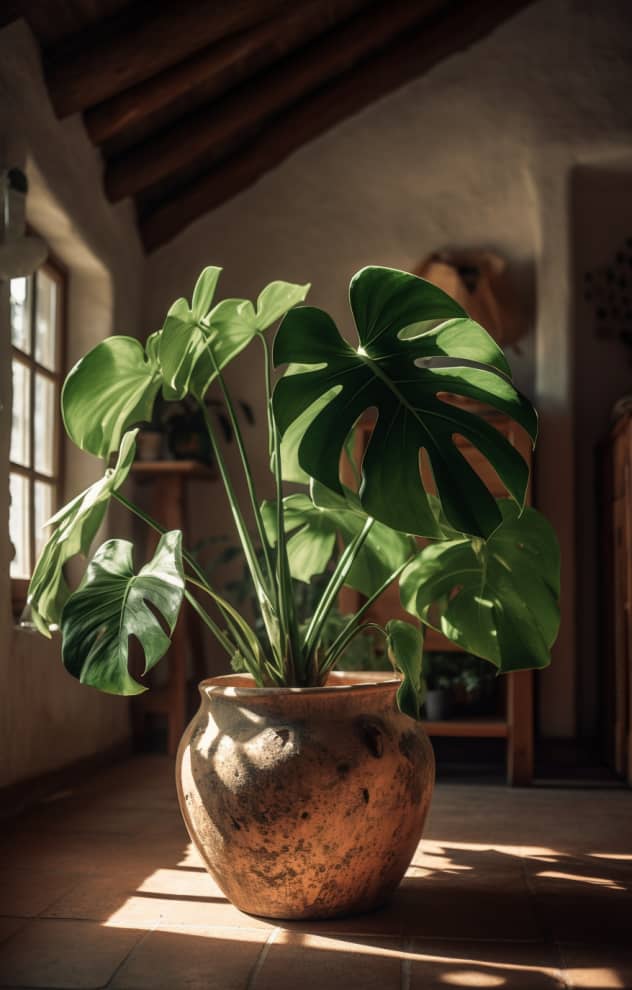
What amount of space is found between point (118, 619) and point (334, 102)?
327cm

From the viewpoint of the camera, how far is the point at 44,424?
3840mm

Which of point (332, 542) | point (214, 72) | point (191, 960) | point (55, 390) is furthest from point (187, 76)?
point (191, 960)

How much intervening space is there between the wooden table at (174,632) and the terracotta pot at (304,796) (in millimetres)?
2029

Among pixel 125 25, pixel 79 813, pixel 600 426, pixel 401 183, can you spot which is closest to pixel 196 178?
pixel 401 183

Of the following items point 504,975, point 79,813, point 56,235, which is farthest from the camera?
point 56,235

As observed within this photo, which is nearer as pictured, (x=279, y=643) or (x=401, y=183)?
(x=279, y=643)

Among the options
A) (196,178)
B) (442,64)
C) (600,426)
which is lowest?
(600,426)

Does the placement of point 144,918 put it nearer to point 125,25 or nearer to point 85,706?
point 85,706

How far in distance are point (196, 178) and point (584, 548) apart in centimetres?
239

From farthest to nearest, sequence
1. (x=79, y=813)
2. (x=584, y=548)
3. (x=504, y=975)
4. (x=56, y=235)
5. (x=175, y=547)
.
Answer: (x=584, y=548) → (x=56, y=235) → (x=79, y=813) → (x=175, y=547) → (x=504, y=975)

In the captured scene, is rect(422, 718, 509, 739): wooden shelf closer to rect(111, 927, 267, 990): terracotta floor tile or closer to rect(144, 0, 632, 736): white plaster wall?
rect(144, 0, 632, 736): white plaster wall

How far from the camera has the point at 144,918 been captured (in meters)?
2.05

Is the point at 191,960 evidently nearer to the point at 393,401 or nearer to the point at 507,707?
the point at 393,401

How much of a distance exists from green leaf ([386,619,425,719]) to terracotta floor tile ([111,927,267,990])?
0.52 metres
